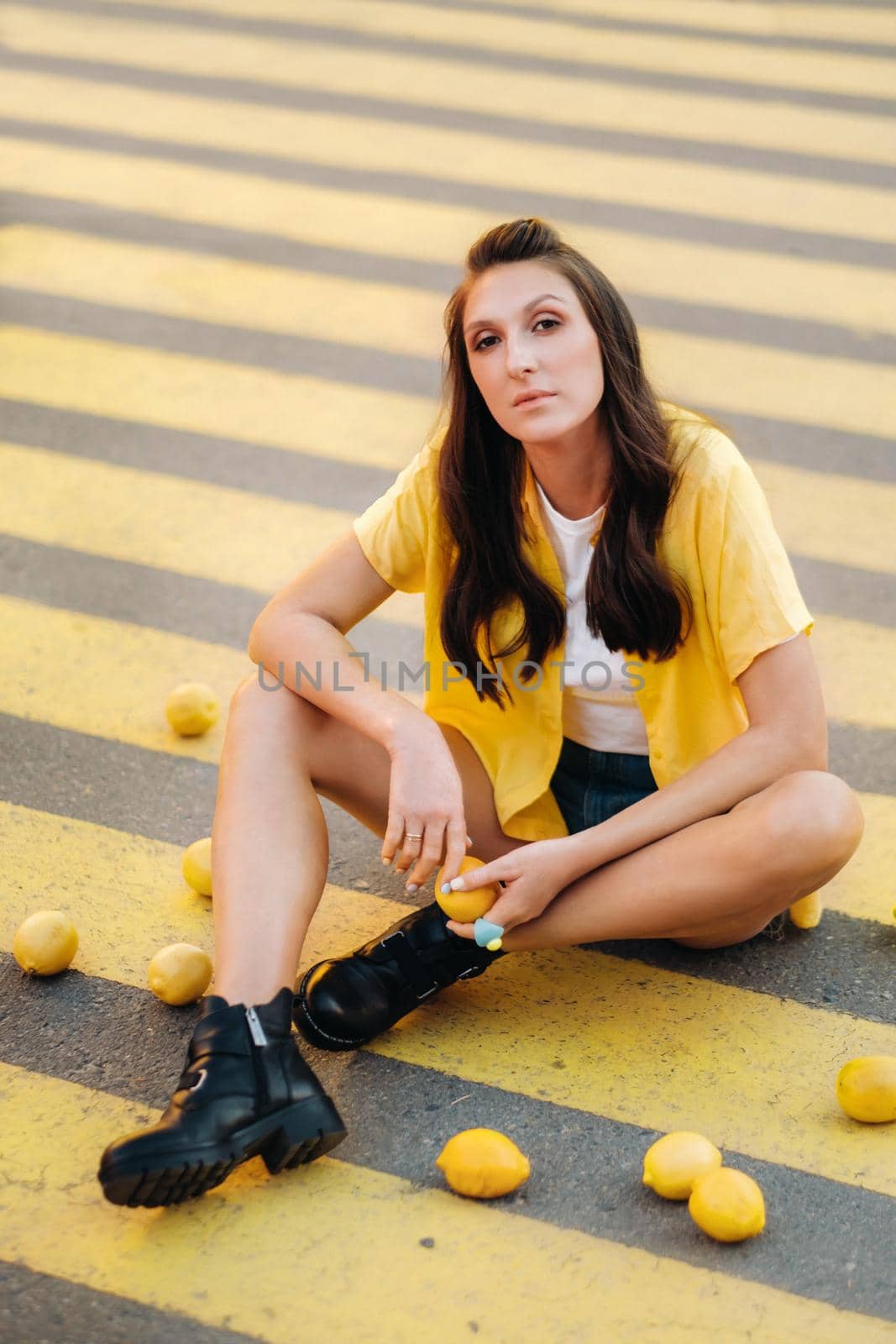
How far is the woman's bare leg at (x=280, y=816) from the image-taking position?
244 centimetres

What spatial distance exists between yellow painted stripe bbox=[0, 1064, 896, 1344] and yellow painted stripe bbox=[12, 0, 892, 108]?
668cm

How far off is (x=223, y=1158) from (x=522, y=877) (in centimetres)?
68

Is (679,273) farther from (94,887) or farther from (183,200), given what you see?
(94,887)

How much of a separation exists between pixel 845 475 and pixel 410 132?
337cm

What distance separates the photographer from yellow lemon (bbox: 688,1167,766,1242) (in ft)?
7.32

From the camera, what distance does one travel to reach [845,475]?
4.75 m

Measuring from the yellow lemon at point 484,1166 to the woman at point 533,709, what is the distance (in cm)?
19

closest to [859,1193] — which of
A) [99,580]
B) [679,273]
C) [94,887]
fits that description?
[94,887]

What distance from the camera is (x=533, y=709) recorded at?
2.79 metres

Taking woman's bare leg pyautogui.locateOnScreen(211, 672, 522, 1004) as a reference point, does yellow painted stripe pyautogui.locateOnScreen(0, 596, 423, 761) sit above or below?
below

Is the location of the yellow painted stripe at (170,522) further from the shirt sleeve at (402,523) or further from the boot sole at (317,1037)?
the boot sole at (317,1037)

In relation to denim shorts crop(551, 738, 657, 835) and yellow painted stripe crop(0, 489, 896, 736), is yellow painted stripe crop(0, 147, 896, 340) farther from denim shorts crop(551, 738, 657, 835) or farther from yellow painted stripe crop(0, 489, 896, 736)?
denim shorts crop(551, 738, 657, 835)

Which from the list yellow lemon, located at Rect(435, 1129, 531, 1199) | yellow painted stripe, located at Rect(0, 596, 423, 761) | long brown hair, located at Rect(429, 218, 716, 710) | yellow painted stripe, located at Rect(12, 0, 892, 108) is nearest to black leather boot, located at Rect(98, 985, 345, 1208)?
yellow lemon, located at Rect(435, 1129, 531, 1199)

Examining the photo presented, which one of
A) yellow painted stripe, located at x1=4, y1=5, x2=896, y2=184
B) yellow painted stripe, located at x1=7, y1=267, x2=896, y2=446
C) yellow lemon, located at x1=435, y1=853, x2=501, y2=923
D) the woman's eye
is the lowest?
yellow lemon, located at x1=435, y1=853, x2=501, y2=923
